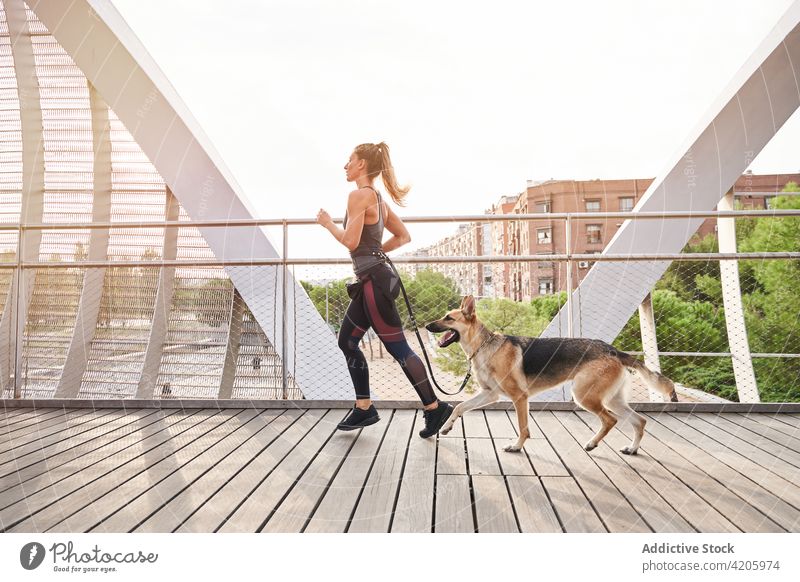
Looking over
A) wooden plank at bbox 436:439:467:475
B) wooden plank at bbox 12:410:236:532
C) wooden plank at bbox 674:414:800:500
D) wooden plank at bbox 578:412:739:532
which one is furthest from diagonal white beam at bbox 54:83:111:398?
wooden plank at bbox 674:414:800:500

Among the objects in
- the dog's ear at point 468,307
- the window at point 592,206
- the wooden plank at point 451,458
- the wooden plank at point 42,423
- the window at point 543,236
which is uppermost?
the window at point 592,206

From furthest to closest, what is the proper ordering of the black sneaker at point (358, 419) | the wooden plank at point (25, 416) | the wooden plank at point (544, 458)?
the wooden plank at point (25, 416), the black sneaker at point (358, 419), the wooden plank at point (544, 458)

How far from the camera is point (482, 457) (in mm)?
1462

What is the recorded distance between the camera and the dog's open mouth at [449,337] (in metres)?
1.50

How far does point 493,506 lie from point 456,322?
53 centimetres

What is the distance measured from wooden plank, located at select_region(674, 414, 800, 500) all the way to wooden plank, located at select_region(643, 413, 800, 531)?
0.02m

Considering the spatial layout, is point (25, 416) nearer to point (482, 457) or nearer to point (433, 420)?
point (433, 420)

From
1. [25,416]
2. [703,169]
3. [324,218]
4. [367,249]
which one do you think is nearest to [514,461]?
[367,249]

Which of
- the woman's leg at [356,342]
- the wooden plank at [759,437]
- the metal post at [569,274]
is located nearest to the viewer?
the metal post at [569,274]

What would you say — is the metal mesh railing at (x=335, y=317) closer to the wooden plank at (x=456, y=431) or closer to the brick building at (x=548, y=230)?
the brick building at (x=548, y=230)

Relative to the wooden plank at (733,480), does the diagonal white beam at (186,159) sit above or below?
above

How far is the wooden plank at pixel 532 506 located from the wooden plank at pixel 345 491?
203 mm

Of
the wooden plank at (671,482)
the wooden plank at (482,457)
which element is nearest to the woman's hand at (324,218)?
the wooden plank at (482,457)
